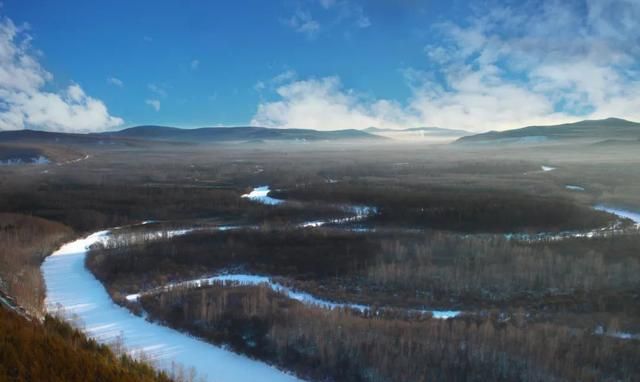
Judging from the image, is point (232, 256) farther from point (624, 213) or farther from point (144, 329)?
point (624, 213)

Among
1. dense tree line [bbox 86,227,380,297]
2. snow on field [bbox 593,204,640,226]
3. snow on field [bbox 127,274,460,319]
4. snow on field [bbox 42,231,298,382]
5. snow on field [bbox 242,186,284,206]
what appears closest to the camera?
snow on field [bbox 42,231,298,382]

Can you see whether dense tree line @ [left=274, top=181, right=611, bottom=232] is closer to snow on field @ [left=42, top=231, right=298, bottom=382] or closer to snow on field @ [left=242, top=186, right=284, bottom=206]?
snow on field @ [left=242, top=186, right=284, bottom=206]

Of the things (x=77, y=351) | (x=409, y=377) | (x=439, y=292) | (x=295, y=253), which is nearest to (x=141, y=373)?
(x=77, y=351)

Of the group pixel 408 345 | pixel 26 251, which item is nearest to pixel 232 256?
pixel 26 251

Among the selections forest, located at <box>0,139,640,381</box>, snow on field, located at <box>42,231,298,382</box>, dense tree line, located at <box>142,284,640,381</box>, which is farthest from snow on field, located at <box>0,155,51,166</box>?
dense tree line, located at <box>142,284,640,381</box>

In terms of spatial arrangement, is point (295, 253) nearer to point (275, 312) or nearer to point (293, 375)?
point (275, 312)

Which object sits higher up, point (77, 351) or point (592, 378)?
point (77, 351)
